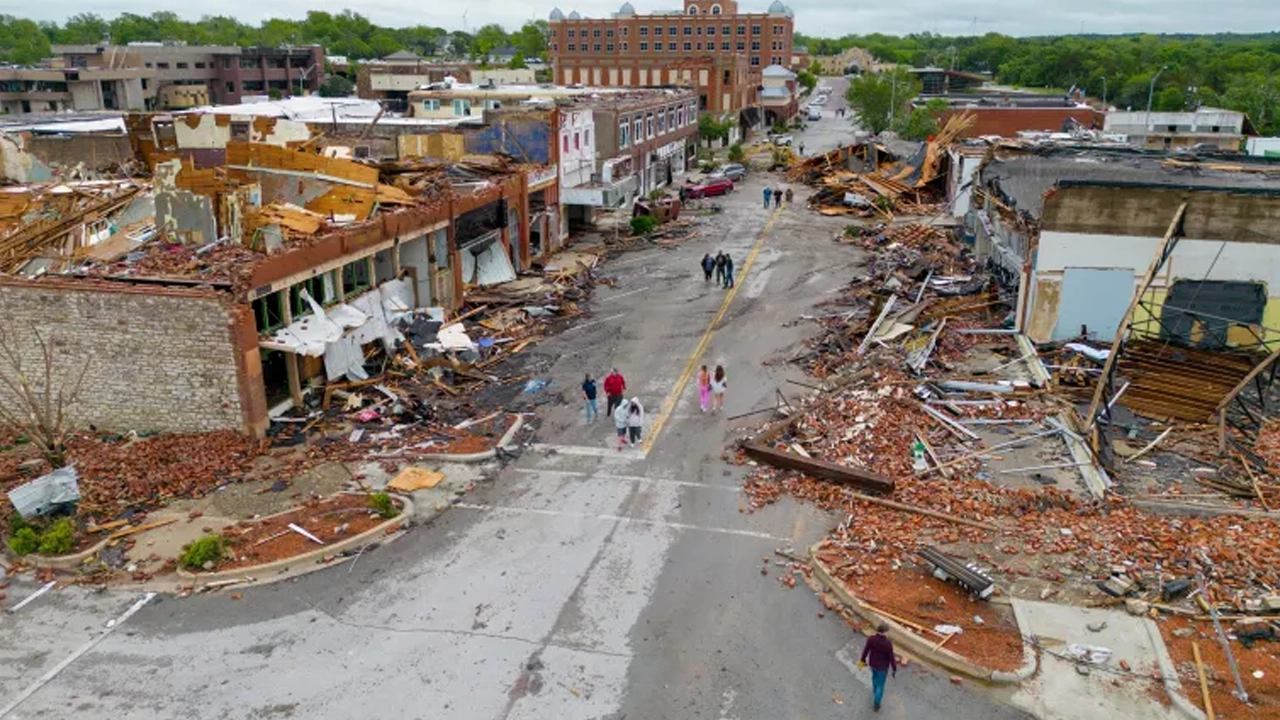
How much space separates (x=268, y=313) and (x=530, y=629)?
11.4 metres

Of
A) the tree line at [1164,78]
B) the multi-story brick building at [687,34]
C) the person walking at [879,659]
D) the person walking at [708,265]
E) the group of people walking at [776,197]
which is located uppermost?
the multi-story brick building at [687,34]

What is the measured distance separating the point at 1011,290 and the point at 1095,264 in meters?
3.51

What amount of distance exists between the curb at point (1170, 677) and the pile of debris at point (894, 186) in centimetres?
3525

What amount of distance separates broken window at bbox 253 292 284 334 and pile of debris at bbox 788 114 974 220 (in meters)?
32.8

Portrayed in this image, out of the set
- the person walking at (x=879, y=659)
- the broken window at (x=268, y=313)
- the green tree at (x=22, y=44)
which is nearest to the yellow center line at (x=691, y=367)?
the person walking at (x=879, y=659)

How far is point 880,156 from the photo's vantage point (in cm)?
5912

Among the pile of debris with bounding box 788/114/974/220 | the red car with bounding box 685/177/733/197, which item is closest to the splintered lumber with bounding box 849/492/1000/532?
the pile of debris with bounding box 788/114/974/220

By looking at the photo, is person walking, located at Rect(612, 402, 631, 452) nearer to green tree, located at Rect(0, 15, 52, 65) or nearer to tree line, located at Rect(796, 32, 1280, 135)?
tree line, located at Rect(796, 32, 1280, 135)

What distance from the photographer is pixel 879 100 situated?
7756 centimetres

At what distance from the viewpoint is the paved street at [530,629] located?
11617 millimetres

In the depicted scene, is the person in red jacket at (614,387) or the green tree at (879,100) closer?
the person in red jacket at (614,387)

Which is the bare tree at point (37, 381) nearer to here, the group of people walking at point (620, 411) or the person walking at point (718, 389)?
the group of people walking at point (620, 411)

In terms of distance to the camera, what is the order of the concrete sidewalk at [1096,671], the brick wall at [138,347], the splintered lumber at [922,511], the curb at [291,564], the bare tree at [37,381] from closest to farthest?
the concrete sidewalk at [1096,671] → the curb at [291,564] → the splintered lumber at [922,511] → the brick wall at [138,347] → the bare tree at [37,381]

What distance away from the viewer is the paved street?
11.6m
